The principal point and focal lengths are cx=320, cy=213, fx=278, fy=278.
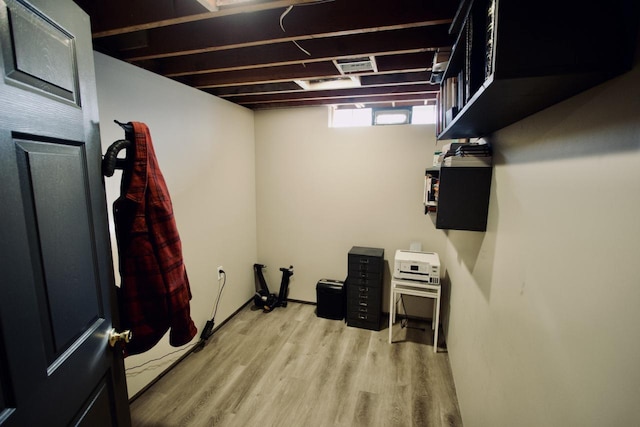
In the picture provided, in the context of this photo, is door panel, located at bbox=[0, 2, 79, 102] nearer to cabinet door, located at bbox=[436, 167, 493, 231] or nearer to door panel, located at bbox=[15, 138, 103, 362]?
door panel, located at bbox=[15, 138, 103, 362]

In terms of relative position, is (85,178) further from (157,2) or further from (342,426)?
(342,426)

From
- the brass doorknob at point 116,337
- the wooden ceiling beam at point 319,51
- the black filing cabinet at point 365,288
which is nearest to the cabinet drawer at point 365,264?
the black filing cabinet at point 365,288

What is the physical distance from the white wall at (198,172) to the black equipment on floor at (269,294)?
14cm

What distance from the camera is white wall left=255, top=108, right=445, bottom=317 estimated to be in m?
3.17

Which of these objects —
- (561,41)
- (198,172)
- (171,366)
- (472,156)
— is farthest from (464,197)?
A: (171,366)

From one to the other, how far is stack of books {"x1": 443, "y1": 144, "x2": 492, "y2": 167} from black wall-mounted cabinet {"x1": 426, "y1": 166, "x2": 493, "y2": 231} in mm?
29

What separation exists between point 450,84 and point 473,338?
1.53m

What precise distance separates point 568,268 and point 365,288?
7.93 ft

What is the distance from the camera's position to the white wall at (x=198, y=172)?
6.35 feet

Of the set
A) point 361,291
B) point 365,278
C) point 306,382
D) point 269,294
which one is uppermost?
point 365,278

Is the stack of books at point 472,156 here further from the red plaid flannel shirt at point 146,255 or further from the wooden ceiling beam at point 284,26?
the red plaid flannel shirt at point 146,255

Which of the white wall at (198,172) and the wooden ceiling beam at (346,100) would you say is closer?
the white wall at (198,172)

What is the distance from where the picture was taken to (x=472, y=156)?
160 centimetres

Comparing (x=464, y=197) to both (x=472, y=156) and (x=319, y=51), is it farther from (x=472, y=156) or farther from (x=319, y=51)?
(x=319, y=51)
